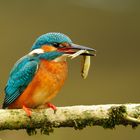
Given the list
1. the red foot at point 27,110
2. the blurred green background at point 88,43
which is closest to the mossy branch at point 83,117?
the red foot at point 27,110

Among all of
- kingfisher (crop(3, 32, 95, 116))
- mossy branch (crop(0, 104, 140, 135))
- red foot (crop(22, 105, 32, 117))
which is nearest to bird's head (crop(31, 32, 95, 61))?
kingfisher (crop(3, 32, 95, 116))

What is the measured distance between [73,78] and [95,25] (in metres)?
2.19

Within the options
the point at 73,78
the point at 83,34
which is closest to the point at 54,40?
the point at 73,78

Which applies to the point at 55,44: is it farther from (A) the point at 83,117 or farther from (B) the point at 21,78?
(A) the point at 83,117

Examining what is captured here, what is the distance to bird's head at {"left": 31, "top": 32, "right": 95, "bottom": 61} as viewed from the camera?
654cm

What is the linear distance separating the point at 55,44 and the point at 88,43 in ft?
17.9

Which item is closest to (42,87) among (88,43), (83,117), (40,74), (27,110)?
(40,74)

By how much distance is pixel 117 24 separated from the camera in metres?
13.7

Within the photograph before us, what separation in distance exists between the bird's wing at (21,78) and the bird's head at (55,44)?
0.10 m

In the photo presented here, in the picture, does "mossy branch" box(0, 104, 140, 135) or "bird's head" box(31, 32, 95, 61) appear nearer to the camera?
"mossy branch" box(0, 104, 140, 135)

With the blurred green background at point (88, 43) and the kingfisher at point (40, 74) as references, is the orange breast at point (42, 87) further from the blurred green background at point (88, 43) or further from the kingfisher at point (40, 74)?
the blurred green background at point (88, 43)

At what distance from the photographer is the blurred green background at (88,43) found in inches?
408

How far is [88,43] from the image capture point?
1204 centimetres

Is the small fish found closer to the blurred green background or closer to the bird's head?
the bird's head
